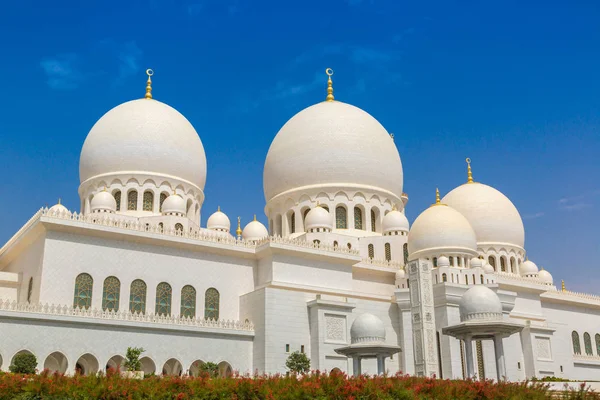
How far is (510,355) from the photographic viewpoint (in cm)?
2797

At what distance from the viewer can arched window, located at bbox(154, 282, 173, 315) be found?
2373cm

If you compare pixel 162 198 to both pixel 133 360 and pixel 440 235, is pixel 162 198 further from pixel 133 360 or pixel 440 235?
pixel 440 235

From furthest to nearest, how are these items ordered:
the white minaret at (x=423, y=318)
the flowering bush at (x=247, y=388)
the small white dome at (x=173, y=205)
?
the small white dome at (x=173, y=205), the white minaret at (x=423, y=318), the flowering bush at (x=247, y=388)

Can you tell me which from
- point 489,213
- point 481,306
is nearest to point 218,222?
point 481,306

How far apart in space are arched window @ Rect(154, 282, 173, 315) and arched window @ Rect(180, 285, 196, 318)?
0.54 m

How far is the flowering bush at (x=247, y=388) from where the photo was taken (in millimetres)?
9773

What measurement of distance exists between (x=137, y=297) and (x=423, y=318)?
10.5 metres

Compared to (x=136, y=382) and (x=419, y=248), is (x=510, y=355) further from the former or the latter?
(x=136, y=382)

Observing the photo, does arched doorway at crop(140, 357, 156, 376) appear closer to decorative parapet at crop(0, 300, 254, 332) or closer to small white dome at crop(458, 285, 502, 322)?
decorative parapet at crop(0, 300, 254, 332)

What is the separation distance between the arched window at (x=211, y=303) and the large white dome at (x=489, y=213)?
17273mm

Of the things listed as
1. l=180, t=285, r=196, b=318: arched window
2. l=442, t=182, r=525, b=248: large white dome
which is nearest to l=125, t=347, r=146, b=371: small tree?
l=180, t=285, r=196, b=318: arched window

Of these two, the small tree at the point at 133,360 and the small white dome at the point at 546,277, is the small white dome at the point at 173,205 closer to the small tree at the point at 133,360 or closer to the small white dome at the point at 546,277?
the small tree at the point at 133,360

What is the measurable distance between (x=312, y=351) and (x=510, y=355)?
9312 millimetres

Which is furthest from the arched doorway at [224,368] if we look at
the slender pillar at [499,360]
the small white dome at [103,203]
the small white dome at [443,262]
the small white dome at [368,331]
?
the small white dome at [443,262]
